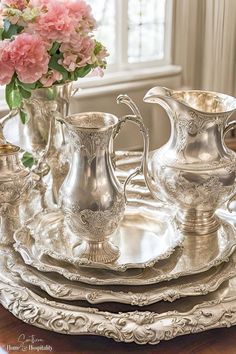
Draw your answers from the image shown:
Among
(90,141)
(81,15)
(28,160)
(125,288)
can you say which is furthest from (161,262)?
(81,15)

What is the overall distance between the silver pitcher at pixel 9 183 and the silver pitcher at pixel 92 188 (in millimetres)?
79

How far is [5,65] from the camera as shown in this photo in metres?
1.01

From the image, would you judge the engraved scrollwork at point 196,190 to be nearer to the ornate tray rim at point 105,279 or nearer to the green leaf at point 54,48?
the ornate tray rim at point 105,279

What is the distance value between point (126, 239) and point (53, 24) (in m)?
0.40

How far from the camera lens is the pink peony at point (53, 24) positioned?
102 cm

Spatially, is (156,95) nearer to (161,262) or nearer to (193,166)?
(193,166)

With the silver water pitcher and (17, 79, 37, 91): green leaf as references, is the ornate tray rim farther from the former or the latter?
(17, 79, 37, 91): green leaf

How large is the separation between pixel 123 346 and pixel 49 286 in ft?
0.48

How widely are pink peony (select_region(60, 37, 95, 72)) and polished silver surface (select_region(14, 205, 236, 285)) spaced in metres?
0.31

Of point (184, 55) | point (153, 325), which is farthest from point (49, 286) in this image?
point (184, 55)

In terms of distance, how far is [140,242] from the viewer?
106 centimetres

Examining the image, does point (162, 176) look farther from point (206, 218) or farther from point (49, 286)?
point (49, 286)

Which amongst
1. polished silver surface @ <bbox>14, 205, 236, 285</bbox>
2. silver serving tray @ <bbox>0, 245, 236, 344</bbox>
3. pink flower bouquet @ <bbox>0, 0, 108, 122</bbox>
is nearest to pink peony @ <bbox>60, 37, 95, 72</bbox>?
pink flower bouquet @ <bbox>0, 0, 108, 122</bbox>

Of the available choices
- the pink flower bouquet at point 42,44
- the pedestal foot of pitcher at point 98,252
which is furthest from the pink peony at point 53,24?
the pedestal foot of pitcher at point 98,252
